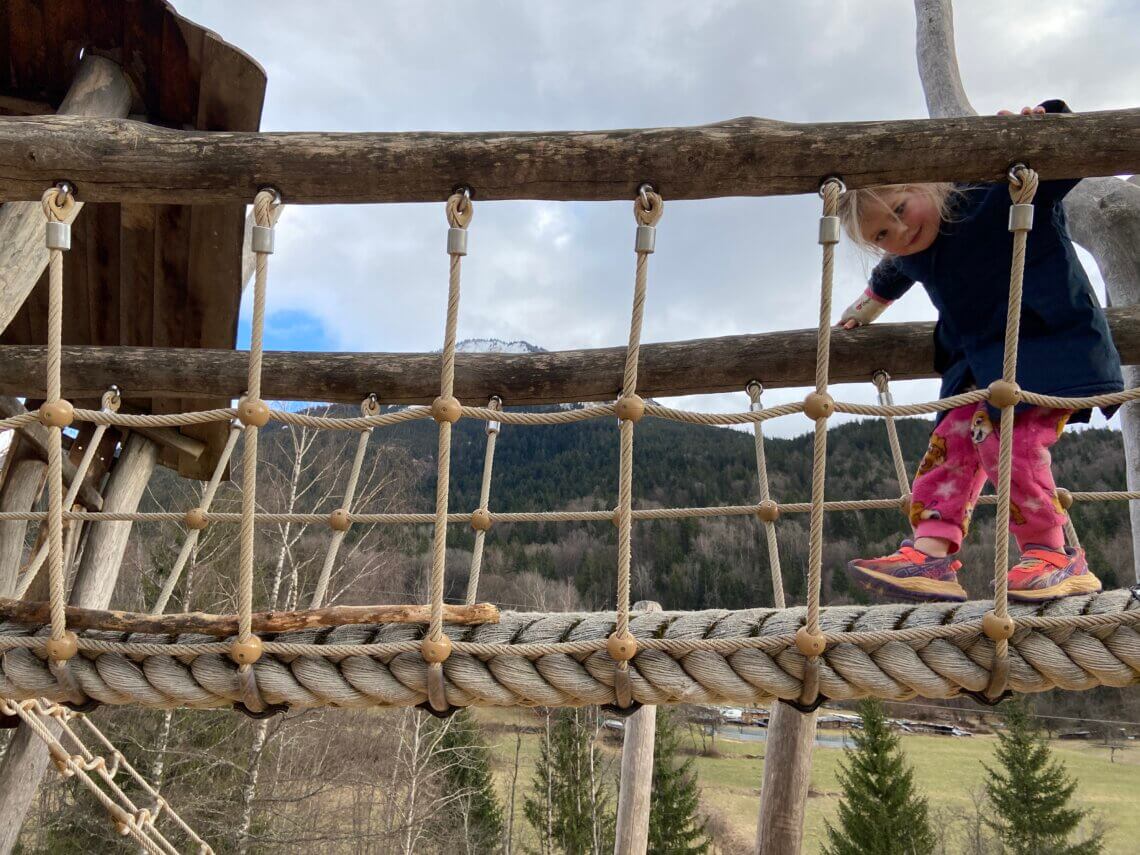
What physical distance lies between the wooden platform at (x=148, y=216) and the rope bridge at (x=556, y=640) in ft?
5.26

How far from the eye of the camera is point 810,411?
4.24 ft

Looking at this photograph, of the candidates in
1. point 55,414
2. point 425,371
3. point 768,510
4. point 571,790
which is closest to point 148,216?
point 425,371

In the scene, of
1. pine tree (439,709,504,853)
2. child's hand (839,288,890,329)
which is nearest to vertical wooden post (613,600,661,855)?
child's hand (839,288,890,329)

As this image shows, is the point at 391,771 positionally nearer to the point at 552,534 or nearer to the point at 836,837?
the point at 836,837

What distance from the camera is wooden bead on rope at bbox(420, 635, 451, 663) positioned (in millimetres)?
1253

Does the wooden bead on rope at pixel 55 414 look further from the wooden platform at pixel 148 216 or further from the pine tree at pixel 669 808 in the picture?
the pine tree at pixel 669 808

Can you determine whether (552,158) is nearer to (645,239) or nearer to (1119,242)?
(645,239)

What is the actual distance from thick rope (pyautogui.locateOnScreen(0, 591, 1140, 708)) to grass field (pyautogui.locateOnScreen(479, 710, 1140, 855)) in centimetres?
1916

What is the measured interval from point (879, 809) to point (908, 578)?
1713 centimetres

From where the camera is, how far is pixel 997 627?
122 cm

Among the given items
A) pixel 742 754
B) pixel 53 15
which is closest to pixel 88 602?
pixel 53 15

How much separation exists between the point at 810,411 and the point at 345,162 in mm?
862

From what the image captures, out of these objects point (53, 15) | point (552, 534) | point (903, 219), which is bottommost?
point (903, 219)

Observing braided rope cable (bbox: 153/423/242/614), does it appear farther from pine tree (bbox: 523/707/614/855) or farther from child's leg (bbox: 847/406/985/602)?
pine tree (bbox: 523/707/614/855)
